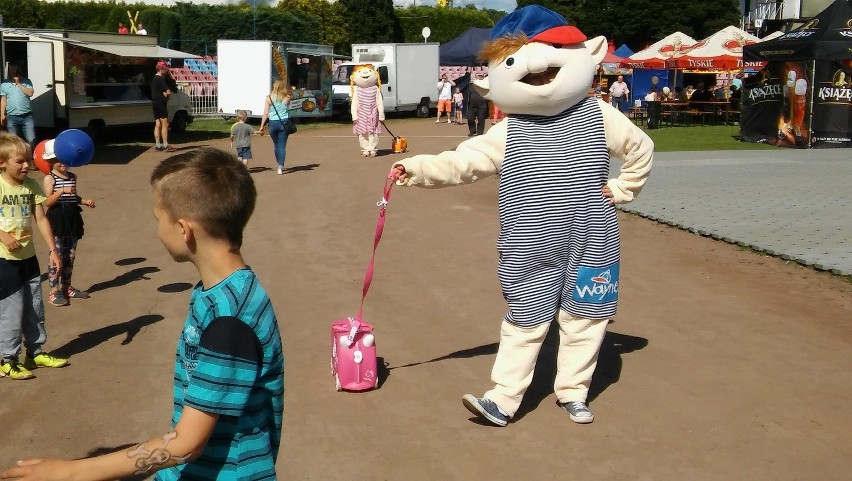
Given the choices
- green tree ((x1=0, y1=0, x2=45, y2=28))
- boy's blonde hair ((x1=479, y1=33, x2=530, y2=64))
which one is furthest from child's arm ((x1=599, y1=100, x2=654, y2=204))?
green tree ((x1=0, y1=0, x2=45, y2=28))

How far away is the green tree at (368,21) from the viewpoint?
44.1 meters

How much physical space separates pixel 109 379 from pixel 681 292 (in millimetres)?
5028

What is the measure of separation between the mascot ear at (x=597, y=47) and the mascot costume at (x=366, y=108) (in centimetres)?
1454

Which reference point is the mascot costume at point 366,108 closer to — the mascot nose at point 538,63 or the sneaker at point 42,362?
the sneaker at point 42,362

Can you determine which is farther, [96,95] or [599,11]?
[599,11]

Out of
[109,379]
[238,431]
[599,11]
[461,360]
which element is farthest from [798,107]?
[599,11]

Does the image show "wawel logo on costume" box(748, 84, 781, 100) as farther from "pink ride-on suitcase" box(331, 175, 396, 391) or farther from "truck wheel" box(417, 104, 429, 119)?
"pink ride-on suitcase" box(331, 175, 396, 391)

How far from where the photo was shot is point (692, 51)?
30641 millimetres

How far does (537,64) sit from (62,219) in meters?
4.86

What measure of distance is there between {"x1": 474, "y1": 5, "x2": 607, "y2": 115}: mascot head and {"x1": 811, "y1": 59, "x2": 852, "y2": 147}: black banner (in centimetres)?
1830

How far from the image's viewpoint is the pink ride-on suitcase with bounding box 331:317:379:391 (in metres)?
6.06

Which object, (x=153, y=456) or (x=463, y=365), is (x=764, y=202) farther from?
(x=153, y=456)

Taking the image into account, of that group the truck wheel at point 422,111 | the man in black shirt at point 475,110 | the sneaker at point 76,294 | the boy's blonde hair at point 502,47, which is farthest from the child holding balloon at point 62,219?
the truck wheel at point 422,111

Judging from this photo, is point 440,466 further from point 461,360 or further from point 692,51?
point 692,51
